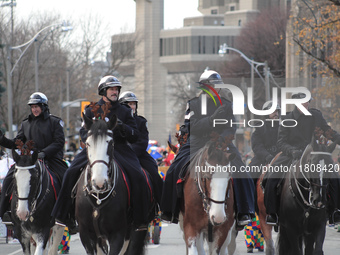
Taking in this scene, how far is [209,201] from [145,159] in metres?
3.26

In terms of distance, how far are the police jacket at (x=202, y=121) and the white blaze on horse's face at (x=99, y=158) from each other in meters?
1.64

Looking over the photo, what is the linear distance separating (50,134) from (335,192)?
182 inches

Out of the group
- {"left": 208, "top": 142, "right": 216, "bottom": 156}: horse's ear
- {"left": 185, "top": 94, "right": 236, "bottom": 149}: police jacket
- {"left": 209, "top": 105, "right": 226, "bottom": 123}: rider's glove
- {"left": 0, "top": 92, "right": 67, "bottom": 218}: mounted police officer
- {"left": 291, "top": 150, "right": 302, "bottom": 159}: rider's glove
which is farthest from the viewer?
{"left": 0, "top": 92, "right": 67, "bottom": 218}: mounted police officer

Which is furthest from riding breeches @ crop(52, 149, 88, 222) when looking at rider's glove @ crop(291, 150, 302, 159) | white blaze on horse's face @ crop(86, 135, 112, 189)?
rider's glove @ crop(291, 150, 302, 159)

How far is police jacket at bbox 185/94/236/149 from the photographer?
12.0 m

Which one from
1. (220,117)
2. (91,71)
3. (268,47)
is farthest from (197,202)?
(268,47)

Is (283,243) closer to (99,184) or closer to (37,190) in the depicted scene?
(99,184)

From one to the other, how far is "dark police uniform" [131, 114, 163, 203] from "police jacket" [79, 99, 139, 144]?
1274mm

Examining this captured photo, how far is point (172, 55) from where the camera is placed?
164500 millimetres

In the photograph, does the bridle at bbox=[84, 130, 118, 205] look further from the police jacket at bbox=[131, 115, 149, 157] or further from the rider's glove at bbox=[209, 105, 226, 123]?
the police jacket at bbox=[131, 115, 149, 157]

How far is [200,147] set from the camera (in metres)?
12.6

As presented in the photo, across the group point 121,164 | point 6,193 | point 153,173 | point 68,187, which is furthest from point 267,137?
point 68,187

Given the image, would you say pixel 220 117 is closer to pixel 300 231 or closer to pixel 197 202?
pixel 197 202

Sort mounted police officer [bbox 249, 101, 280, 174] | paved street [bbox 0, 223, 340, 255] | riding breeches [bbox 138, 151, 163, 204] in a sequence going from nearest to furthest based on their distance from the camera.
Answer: riding breeches [bbox 138, 151, 163, 204]
mounted police officer [bbox 249, 101, 280, 174]
paved street [bbox 0, 223, 340, 255]
